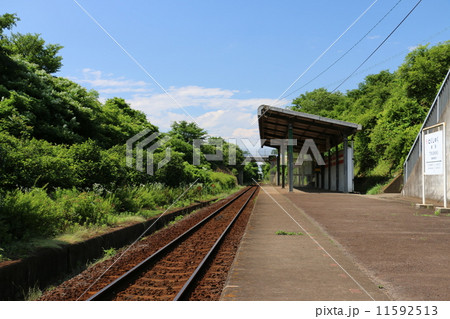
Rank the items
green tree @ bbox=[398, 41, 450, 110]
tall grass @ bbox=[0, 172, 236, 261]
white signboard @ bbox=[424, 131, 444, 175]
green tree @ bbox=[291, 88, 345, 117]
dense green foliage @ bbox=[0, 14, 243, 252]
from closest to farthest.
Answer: tall grass @ bbox=[0, 172, 236, 261], dense green foliage @ bbox=[0, 14, 243, 252], white signboard @ bbox=[424, 131, 444, 175], green tree @ bbox=[398, 41, 450, 110], green tree @ bbox=[291, 88, 345, 117]

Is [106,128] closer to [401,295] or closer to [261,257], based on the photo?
[261,257]

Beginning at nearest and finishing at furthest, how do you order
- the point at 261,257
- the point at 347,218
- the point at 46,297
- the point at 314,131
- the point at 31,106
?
the point at 46,297
the point at 261,257
the point at 347,218
the point at 31,106
the point at 314,131

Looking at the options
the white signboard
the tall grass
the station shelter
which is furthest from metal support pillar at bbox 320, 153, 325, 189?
the tall grass

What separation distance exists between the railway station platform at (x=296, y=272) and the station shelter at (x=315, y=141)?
24.6 meters

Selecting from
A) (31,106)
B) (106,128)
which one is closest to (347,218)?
(31,106)

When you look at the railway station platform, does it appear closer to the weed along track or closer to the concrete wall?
the weed along track

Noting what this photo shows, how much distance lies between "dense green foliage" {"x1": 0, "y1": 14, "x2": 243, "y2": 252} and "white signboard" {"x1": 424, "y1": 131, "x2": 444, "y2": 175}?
11680 millimetres

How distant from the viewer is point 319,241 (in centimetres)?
873

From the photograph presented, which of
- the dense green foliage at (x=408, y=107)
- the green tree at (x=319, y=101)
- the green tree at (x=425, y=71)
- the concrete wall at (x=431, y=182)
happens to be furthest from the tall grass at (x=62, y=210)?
the green tree at (x=319, y=101)

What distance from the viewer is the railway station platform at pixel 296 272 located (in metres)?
4.70

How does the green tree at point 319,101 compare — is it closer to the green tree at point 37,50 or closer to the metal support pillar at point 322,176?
the metal support pillar at point 322,176

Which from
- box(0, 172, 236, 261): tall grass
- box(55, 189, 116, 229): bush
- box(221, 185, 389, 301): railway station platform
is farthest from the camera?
box(55, 189, 116, 229): bush

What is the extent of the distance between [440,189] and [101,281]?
16565 millimetres

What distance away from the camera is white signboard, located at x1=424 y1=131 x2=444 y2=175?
47.5 ft
